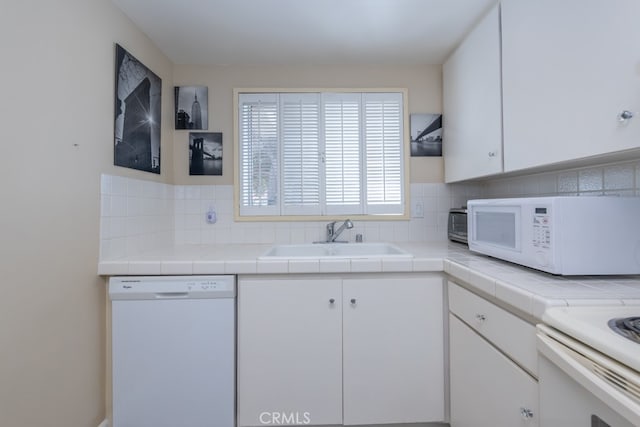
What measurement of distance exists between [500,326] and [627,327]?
0.38 m

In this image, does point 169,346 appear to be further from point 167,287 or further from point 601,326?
point 601,326

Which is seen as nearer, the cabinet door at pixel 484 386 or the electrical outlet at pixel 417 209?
the cabinet door at pixel 484 386

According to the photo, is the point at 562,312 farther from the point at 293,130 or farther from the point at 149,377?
the point at 293,130

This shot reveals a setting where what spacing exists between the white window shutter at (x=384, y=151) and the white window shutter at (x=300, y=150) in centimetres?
36

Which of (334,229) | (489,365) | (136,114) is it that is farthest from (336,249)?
(136,114)

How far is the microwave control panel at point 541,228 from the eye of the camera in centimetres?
100

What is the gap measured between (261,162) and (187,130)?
584 mm

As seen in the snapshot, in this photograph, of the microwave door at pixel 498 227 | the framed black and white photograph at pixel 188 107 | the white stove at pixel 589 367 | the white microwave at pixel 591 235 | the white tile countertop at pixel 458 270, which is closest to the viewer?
the white stove at pixel 589 367

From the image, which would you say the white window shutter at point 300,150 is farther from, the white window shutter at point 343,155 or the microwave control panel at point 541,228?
the microwave control panel at point 541,228

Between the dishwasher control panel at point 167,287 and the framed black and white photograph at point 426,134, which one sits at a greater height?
the framed black and white photograph at point 426,134

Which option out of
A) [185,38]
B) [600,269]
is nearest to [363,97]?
[185,38]

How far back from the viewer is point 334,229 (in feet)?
6.81

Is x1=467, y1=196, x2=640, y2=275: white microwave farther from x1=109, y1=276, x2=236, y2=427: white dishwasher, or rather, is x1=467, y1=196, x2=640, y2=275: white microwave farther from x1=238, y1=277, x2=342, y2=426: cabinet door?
x1=109, y1=276, x2=236, y2=427: white dishwasher

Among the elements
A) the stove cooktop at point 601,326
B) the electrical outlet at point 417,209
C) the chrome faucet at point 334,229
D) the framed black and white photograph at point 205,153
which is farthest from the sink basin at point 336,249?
the stove cooktop at point 601,326
